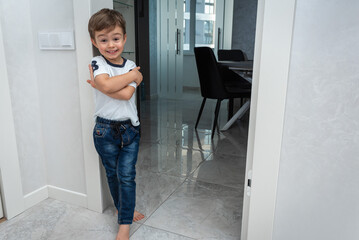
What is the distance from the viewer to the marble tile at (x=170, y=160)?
2195 millimetres

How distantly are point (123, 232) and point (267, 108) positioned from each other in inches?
34.0

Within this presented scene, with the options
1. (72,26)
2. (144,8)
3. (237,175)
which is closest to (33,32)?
(72,26)

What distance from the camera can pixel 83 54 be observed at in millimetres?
1409

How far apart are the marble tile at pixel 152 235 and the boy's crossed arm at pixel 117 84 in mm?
682

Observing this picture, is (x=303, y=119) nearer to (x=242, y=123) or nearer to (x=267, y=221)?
(x=267, y=221)

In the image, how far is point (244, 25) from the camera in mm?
4969

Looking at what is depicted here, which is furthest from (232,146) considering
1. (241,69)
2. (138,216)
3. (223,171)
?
(138,216)

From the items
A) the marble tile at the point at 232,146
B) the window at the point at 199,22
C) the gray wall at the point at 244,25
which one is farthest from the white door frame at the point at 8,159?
the window at the point at 199,22

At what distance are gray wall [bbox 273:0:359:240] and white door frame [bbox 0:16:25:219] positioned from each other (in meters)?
1.31

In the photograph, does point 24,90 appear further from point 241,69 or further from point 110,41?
point 241,69

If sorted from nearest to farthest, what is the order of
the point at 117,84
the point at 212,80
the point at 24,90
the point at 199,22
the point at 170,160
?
the point at 117,84
the point at 24,90
the point at 170,160
the point at 212,80
the point at 199,22

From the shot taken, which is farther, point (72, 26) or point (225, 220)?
point (225, 220)

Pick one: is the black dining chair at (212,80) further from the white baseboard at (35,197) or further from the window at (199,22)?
the window at (199,22)

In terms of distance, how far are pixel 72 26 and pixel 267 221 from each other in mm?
1273
